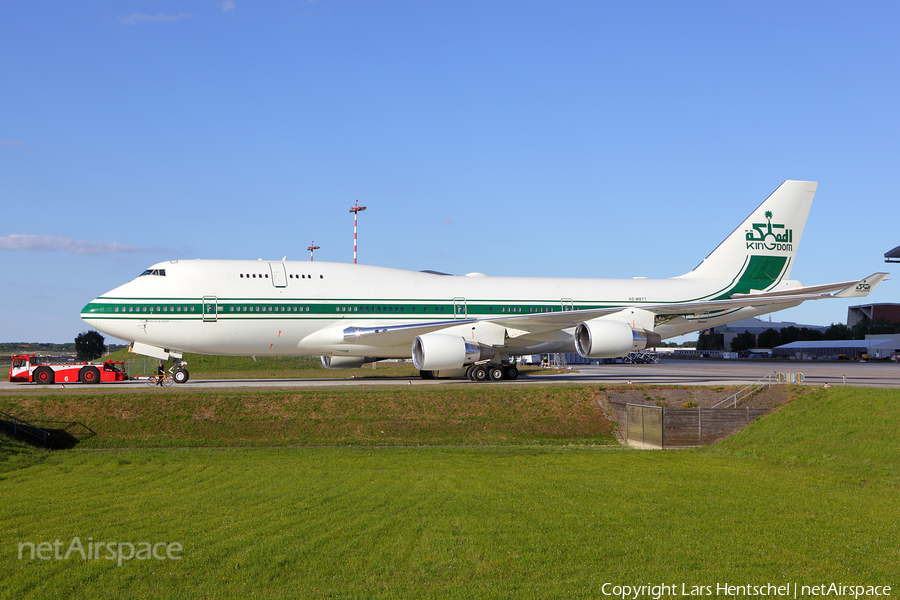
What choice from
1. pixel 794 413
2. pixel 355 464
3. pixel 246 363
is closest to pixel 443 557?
pixel 355 464

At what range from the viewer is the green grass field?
6.95 meters

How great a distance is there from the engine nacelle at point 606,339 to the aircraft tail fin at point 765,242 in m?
8.38

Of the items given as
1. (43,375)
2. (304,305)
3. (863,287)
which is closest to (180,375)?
(304,305)

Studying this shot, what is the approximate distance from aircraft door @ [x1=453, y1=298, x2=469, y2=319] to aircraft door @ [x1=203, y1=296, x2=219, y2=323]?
9.10 meters

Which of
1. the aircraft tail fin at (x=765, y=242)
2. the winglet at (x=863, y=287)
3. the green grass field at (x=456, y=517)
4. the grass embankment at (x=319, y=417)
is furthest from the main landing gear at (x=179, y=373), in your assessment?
the winglet at (x=863, y=287)

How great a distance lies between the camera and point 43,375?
1069 inches

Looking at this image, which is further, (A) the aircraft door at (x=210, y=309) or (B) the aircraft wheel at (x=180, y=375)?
(B) the aircraft wheel at (x=180, y=375)

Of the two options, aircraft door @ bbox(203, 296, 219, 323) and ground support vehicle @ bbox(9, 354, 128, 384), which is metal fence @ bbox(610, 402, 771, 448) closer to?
aircraft door @ bbox(203, 296, 219, 323)

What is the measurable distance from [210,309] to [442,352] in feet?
28.1

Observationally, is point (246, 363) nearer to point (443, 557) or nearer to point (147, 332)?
point (147, 332)

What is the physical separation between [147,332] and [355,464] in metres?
13.2

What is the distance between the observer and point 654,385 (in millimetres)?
23703

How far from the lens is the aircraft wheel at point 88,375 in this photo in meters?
27.7

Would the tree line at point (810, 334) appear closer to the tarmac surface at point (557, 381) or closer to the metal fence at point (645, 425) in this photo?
the tarmac surface at point (557, 381)
